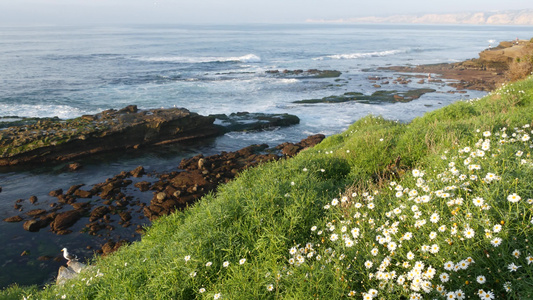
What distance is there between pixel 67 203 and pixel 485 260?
15.2 m

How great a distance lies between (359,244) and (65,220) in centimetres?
1228

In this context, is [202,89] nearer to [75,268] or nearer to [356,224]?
[75,268]

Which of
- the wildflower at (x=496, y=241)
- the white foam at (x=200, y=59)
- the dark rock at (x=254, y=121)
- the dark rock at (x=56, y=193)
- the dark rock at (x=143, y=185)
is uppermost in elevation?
the wildflower at (x=496, y=241)

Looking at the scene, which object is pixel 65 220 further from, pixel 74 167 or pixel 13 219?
pixel 74 167

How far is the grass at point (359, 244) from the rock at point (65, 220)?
698cm

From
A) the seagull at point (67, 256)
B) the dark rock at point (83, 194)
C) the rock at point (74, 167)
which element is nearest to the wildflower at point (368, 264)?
the seagull at point (67, 256)

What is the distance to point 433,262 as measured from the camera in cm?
352

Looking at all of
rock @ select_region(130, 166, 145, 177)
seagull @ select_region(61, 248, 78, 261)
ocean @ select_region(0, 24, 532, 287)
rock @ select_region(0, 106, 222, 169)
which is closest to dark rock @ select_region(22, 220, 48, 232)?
ocean @ select_region(0, 24, 532, 287)

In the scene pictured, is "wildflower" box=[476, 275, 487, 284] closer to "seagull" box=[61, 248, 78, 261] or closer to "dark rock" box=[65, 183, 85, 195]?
"seagull" box=[61, 248, 78, 261]

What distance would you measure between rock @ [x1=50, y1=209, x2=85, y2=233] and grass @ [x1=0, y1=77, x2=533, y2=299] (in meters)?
6.98

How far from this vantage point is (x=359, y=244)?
4.23 meters

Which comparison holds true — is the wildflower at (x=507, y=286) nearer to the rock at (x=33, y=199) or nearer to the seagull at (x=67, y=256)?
the seagull at (x=67, y=256)

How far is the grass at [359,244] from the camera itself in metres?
3.38

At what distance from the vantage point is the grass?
3.38 metres
